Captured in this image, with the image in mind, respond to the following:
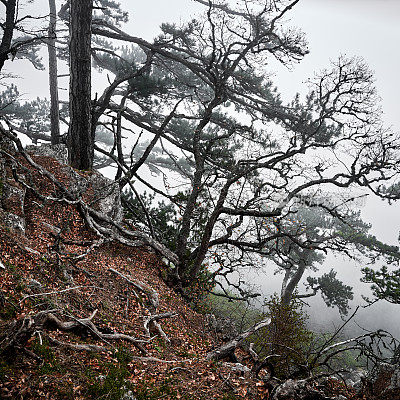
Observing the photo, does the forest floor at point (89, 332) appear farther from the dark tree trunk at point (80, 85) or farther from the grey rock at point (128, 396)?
the dark tree trunk at point (80, 85)

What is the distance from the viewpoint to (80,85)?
25.1 ft

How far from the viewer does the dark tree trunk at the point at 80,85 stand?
7.37 metres

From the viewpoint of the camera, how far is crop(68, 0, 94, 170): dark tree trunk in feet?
24.2

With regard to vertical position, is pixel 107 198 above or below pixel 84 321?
above

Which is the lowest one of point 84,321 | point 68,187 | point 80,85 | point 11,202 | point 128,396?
point 128,396

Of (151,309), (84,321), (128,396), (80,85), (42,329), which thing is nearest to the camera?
(128,396)

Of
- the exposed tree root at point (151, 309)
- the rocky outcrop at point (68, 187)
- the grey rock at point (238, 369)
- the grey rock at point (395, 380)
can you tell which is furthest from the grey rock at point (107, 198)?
the grey rock at point (395, 380)

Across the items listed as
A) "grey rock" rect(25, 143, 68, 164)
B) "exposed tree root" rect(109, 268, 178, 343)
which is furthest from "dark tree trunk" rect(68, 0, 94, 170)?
"exposed tree root" rect(109, 268, 178, 343)

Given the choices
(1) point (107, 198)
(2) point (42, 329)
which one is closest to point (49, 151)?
(1) point (107, 198)

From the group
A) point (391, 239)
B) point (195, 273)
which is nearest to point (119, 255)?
point (195, 273)

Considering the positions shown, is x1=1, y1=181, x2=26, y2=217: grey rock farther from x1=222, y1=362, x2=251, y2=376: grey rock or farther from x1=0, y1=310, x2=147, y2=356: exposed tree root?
x1=222, y1=362, x2=251, y2=376: grey rock

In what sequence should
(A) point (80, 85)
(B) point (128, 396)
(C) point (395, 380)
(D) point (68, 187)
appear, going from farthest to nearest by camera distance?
(A) point (80, 85) → (D) point (68, 187) → (C) point (395, 380) → (B) point (128, 396)

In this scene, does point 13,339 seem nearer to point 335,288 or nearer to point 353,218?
point 335,288

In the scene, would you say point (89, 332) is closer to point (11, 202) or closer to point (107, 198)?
point (11, 202)
